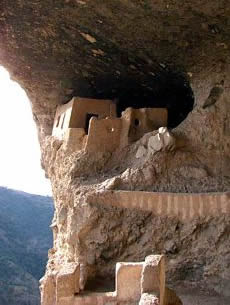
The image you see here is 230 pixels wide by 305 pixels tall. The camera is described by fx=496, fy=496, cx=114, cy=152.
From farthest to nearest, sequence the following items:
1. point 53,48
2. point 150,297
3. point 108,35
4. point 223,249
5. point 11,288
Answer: point 11,288 < point 53,48 < point 108,35 < point 223,249 < point 150,297

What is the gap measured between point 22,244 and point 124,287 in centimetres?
2381

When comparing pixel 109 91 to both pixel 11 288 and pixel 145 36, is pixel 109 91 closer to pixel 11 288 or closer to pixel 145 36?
pixel 145 36

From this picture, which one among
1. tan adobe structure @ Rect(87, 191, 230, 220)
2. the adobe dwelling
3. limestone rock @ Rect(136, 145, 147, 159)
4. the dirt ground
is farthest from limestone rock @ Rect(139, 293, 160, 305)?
the adobe dwelling

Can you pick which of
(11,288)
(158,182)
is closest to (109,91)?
(158,182)

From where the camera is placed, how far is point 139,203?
9.90 meters

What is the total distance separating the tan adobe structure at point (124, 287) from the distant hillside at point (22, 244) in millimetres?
17025

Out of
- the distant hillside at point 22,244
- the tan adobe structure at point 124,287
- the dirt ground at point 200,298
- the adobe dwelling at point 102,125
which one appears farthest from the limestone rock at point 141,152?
the distant hillside at point 22,244

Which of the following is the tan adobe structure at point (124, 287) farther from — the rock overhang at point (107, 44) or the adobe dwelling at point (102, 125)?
the rock overhang at point (107, 44)

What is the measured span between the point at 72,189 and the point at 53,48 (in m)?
3.41

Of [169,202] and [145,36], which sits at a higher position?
[145,36]

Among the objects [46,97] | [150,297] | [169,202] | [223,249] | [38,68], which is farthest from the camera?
[46,97]

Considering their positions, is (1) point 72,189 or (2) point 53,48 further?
(2) point 53,48

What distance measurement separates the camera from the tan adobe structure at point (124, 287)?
6.40 meters

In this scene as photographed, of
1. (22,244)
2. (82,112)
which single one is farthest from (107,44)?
(22,244)
